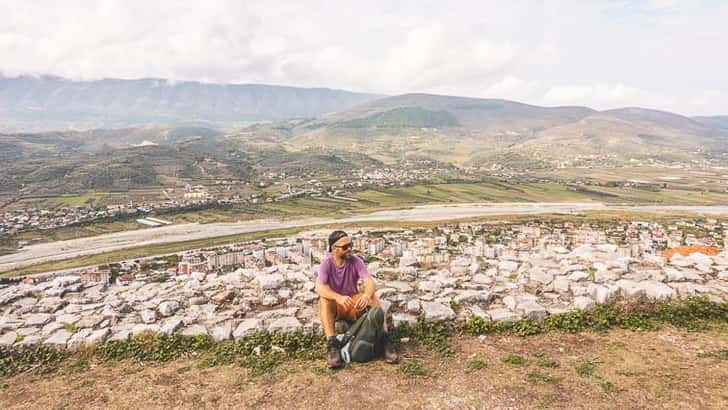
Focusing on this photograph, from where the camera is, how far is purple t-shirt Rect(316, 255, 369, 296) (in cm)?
638

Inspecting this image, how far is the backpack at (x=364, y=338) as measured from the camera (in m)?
5.79

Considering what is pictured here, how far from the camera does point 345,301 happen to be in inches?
239

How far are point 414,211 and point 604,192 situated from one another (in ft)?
171

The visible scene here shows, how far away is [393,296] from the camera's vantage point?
27.4 ft

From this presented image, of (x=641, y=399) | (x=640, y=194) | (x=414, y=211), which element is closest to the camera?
(x=641, y=399)

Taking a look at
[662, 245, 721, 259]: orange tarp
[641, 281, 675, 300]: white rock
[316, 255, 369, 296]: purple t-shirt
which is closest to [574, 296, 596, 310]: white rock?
[641, 281, 675, 300]: white rock

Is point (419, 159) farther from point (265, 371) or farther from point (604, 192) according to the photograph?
point (265, 371)

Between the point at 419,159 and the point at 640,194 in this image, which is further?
the point at 419,159

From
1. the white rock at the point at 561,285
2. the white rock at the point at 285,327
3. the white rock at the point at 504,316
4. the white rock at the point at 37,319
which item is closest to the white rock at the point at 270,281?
the white rock at the point at 285,327

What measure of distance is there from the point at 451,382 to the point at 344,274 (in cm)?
230

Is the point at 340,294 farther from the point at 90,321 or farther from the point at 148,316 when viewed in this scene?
the point at 90,321

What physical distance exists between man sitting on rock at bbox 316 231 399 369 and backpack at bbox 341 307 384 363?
0.40ft

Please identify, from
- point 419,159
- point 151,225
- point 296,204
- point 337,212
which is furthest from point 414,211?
point 419,159

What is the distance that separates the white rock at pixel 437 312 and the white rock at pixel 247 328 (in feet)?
9.95
